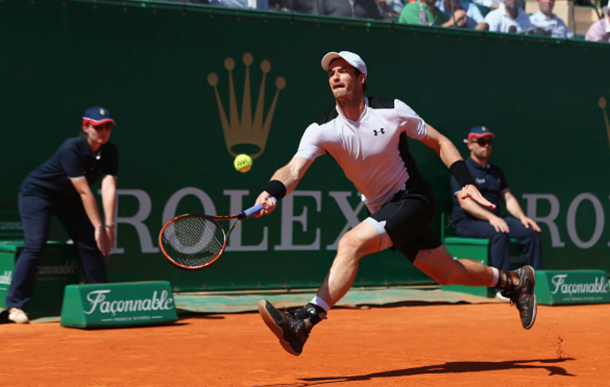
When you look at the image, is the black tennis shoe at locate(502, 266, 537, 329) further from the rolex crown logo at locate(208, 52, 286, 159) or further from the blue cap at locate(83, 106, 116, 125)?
the rolex crown logo at locate(208, 52, 286, 159)

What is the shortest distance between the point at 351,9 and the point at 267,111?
1531mm

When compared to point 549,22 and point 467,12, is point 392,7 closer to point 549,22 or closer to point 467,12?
point 467,12

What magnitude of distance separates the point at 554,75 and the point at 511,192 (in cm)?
156

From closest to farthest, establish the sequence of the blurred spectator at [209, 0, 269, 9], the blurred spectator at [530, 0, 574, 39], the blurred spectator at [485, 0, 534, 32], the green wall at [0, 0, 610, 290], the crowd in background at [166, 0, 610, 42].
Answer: the green wall at [0, 0, 610, 290] → the blurred spectator at [209, 0, 269, 9] → the crowd in background at [166, 0, 610, 42] → the blurred spectator at [485, 0, 534, 32] → the blurred spectator at [530, 0, 574, 39]

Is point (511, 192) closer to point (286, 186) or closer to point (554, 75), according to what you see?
point (554, 75)

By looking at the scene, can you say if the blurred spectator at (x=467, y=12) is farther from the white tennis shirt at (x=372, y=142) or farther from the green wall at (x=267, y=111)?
the white tennis shirt at (x=372, y=142)

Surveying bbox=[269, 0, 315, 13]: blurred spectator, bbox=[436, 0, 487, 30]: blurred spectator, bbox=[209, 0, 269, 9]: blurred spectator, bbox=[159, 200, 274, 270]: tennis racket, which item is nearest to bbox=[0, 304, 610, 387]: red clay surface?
bbox=[159, 200, 274, 270]: tennis racket

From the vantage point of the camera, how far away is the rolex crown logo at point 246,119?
878 centimetres

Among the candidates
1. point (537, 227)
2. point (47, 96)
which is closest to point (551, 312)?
point (537, 227)

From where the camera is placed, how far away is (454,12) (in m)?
10.2

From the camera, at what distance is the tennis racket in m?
4.69

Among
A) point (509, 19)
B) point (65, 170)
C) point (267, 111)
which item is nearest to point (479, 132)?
point (509, 19)

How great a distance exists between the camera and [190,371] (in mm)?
5004

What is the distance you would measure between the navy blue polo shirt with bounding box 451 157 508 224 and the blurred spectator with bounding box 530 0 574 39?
2.22 meters
